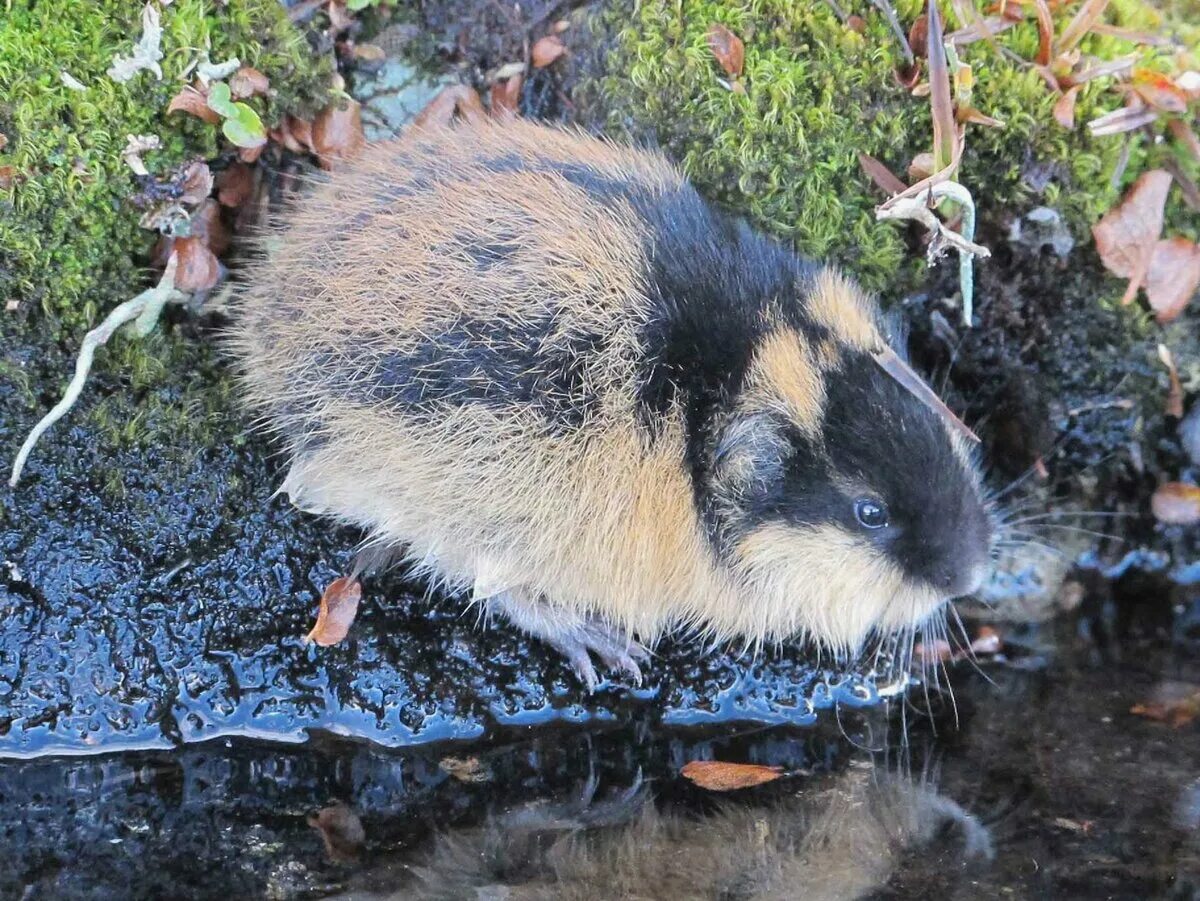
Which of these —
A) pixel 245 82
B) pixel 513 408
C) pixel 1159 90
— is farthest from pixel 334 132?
pixel 1159 90

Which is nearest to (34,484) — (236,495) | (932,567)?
(236,495)

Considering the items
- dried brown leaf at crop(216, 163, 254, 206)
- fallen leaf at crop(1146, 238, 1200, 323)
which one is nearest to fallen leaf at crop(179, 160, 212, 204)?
dried brown leaf at crop(216, 163, 254, 206)

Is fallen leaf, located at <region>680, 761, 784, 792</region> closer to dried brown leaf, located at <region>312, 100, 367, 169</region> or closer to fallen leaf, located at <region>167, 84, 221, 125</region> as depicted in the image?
dried brown leaf, located at <region>312, 100, 367, 169</region>

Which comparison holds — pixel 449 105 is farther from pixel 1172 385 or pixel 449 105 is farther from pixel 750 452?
pixel 1172 385

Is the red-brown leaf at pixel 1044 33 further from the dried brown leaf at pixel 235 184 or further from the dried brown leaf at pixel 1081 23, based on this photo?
the dried brown leaf at pixel 235 184

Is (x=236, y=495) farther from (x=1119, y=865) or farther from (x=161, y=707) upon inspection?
(x=1119, y=865)

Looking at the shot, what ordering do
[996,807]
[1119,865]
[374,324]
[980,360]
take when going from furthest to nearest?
[980,360] < [374,324] < [996,807] < [1119,865]

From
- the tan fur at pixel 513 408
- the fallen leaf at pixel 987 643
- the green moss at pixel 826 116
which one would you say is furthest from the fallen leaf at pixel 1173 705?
the green moss at pixel 826 116
